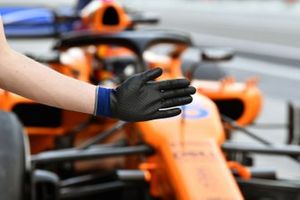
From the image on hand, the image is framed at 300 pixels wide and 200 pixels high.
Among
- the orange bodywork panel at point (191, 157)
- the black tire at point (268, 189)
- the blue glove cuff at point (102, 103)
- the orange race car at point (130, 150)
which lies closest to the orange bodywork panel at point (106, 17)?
the orange race car at point (130, 150)

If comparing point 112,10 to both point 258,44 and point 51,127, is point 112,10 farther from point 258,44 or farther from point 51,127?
point 258,44

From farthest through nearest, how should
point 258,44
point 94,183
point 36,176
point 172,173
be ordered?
point 258,44 → point 94,183 → point 36,176 → point 172,173

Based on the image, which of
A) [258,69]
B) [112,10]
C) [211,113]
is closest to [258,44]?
[258,69]

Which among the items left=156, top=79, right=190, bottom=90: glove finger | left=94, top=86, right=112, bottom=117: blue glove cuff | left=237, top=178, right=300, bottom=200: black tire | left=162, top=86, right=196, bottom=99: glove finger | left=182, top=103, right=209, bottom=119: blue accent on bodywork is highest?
left=156, top=79, right=190, bottom=90: glove finger

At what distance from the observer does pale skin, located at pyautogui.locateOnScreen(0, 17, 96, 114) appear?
211 centimetres

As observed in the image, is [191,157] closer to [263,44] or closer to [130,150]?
[130,150]

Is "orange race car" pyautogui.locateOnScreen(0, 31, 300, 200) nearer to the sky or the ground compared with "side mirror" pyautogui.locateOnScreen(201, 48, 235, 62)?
nearer to the ground

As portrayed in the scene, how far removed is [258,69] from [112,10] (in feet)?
27.8

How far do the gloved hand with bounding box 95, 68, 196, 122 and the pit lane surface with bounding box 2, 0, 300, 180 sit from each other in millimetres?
2816

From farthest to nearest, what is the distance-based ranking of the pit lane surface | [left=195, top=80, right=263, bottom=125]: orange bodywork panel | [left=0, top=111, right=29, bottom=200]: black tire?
the pit lane surface
[left=195, top=80, right=263, bottom=125]: orange bodywork panel
[left=0, top=111, right=29, bottom=200]: black tire

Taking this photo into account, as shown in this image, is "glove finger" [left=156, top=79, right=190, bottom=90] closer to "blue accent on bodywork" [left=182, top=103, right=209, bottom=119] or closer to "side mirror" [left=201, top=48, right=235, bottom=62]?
"blue accent on bodywork" [left=182, top=103, right=209, bottom=119]

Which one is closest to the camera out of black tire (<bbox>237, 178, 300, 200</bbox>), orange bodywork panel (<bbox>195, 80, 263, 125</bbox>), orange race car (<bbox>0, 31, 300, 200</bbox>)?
orange race car (<bbox>0, 31, 300, 200</bbox>)

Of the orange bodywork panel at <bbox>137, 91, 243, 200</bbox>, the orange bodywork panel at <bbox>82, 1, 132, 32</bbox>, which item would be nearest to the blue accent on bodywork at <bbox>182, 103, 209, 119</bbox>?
the orange bodywork panel at <bbox>137, 91, 243, 200</bbox>

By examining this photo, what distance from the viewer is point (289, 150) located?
382cm
